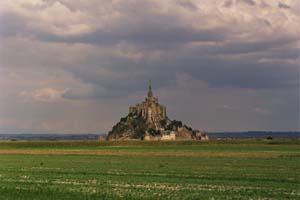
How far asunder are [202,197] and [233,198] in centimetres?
143

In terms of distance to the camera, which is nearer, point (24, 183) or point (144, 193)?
point (144, 193)

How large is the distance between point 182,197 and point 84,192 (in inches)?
205

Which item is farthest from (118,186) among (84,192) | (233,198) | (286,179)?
(286,179)

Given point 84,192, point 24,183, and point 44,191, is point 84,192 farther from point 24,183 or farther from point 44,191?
point 24,183

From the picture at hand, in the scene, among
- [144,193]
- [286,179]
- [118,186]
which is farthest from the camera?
[286,179]

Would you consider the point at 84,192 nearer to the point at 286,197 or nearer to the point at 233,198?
the point at 233,198

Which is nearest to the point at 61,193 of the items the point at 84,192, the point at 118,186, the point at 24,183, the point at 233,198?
the point at 84,192

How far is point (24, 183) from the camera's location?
3122 centimetres

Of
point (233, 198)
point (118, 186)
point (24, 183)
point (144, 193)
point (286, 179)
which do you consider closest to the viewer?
point (233, 198)

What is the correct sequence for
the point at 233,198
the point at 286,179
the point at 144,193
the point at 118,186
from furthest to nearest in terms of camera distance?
the point at 286,179
the point at 118,186
the point at 144,193
the point at 233,198

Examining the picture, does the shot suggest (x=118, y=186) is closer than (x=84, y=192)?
No

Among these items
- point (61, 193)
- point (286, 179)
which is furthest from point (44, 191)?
point (286, 179)

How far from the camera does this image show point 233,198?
2412cm

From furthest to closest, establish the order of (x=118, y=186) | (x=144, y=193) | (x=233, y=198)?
(x=118, y=186), (x=144, y=193), (x=233, y=198)
